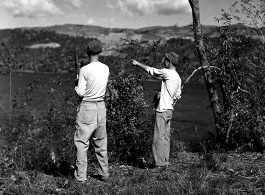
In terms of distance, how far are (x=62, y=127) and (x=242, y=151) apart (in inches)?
183

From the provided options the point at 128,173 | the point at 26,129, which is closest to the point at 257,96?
the point at 128,173

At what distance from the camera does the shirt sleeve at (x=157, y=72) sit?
6.12m

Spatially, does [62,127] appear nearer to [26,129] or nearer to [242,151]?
[26,129]

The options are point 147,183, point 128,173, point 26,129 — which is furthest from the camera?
point 26,129

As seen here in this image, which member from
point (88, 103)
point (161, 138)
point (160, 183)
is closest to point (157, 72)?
point (161, 138)

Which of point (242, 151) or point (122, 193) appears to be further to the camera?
point (242, 151)

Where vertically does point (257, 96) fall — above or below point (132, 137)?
above

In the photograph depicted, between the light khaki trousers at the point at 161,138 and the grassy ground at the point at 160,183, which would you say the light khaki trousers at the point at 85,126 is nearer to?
the grassy ground at the point at 160,183

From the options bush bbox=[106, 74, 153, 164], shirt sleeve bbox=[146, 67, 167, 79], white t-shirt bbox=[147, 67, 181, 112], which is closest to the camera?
shirt sleeve bbox=[146, 67, 167, 79]

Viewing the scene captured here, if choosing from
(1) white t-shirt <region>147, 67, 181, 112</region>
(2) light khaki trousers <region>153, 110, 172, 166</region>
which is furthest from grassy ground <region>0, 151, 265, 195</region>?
(1) white t-shirt <region>147, 67, 181, 112</region>

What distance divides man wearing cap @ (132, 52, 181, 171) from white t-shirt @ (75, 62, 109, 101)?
125 centimetres

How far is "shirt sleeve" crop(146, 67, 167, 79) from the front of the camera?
20.1 feet

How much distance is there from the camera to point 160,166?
260 inches

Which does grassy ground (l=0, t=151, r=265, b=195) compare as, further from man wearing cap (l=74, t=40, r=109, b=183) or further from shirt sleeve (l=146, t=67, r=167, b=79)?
shirt sleeve (l=146, t=67, r=167, b=79)
